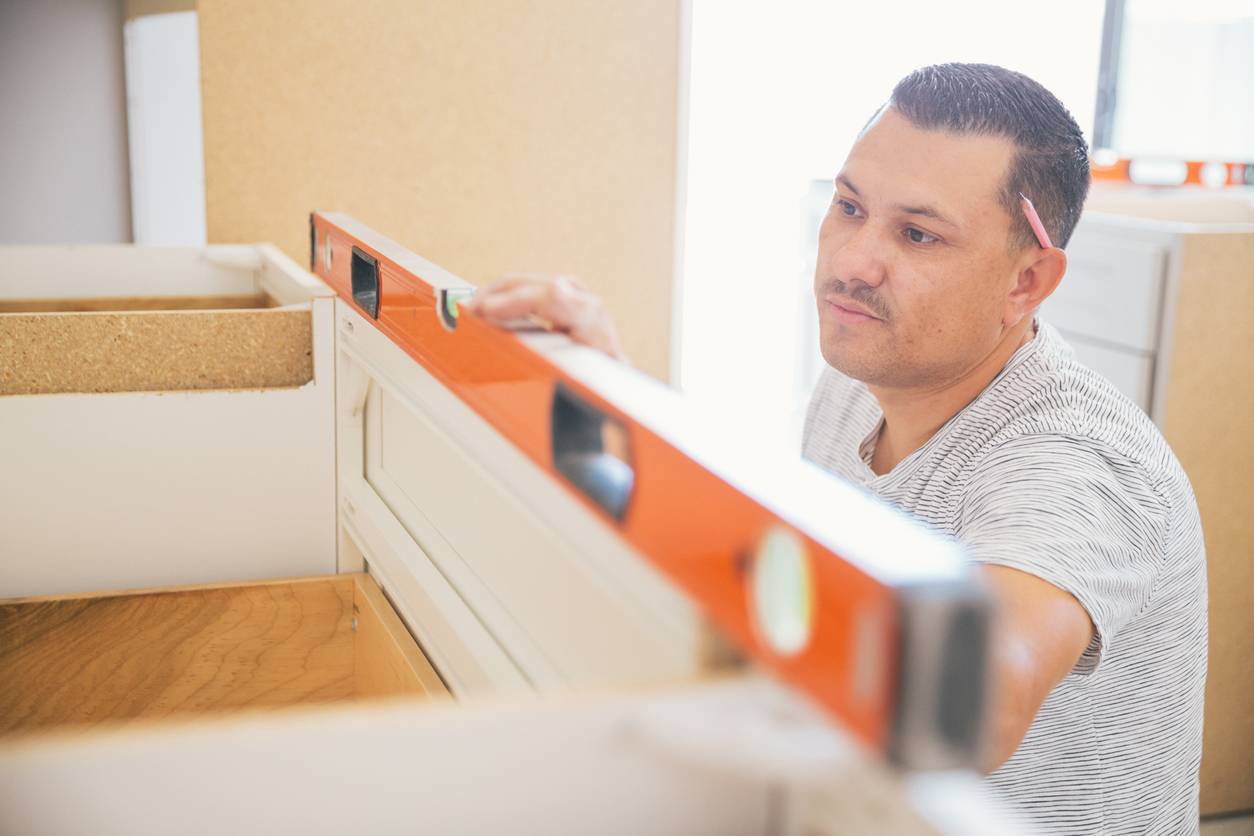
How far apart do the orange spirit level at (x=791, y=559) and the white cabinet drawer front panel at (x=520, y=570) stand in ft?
0.19

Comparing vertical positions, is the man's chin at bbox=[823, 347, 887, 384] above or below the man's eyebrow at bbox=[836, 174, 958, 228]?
below

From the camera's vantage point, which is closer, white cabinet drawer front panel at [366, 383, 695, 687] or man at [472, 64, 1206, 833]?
white cabinet drawer front panel at [366, 383, 695, 687]

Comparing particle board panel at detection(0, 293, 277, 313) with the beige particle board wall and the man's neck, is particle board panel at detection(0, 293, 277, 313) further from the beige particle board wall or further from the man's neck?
the man's neck

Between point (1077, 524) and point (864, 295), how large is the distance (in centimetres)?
43

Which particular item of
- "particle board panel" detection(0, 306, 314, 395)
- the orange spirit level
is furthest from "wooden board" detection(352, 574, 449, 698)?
the orange spirit level

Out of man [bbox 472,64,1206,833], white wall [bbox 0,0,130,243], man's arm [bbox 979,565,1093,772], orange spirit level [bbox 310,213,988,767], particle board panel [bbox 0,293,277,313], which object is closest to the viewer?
orange spirit level [bbox 310,213,988,767]

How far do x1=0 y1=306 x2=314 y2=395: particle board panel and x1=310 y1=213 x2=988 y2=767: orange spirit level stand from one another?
0.73m

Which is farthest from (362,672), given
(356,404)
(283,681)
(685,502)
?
(685,502)

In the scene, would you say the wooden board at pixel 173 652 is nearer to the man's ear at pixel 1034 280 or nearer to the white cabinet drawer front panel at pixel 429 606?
the white cabinet drawer front panel at pixel 429 606

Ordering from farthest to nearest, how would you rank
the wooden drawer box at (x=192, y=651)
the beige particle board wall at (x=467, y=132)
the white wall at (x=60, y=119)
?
the white wall at (x=60, y=119)
the beige particle board wall at (x=467, y=132)
the wooden drawer box at (x=192, y=651)

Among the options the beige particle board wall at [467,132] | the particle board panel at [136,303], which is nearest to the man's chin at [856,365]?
the particle board panel at [136,303]

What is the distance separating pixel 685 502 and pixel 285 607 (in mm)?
935

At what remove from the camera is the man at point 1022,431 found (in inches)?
37.0

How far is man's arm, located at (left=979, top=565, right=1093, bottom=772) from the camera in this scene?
32.7 inches
